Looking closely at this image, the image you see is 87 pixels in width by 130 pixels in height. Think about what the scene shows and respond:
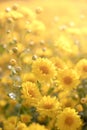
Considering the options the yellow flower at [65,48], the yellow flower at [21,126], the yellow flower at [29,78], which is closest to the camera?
the yellow flower at [21,126]

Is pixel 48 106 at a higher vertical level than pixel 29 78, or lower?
lower

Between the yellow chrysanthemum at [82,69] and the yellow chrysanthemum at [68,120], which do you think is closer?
the yellow chrysanthemum at [68,120]

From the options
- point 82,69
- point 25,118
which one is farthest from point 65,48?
point 25,118

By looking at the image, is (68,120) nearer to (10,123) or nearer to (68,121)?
(68,121)

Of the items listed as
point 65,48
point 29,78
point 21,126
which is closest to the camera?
point 21,126

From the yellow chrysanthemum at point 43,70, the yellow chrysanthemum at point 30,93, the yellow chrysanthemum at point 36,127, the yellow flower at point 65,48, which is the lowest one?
the yellow chrysanthemum at point 36,127

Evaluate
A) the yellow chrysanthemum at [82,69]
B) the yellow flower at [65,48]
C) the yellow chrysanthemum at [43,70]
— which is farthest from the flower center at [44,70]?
the yellow flower at [65,48]

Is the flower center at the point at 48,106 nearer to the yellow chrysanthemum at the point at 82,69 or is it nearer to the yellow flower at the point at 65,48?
the yellow chrysanthemum at the point at 82,69

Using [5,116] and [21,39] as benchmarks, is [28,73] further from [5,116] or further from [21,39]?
[21,39]
